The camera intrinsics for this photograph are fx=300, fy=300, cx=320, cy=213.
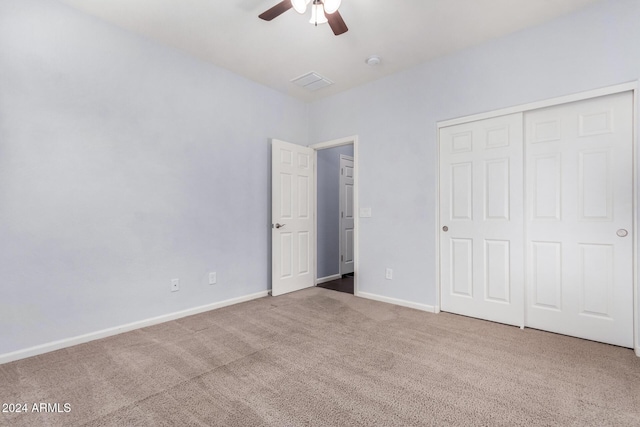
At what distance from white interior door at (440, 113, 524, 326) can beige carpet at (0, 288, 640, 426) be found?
0.99 ft

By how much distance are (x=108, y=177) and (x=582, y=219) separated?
412 centimetres

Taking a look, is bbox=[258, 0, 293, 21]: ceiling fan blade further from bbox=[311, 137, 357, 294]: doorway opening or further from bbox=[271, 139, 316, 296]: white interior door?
bbox=[311, 137, 357, 294]: doorway opening

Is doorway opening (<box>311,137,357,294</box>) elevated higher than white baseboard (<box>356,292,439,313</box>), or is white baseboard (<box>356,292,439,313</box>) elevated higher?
doorway opening (<box>311,137,357,294</box>)

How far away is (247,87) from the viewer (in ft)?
12.5

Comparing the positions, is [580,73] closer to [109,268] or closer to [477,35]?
[477,35]

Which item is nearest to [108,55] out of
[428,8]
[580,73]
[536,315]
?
[428,8]

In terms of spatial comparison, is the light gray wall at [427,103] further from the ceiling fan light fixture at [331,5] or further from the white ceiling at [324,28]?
the ceiling fan light fixture at [331,5]

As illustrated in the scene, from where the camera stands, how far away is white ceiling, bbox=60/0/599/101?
8.05 feet

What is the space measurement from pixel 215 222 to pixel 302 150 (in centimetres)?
165

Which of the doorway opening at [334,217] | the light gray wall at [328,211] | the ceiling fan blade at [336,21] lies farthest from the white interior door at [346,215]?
the ceiling fan blade at [336,21]

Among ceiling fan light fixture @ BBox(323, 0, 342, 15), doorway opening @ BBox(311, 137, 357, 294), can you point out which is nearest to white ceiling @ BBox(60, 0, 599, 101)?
ceiling fan light fixture @ BBox(323, 0, 342, 15)

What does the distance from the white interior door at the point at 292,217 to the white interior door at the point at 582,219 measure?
266cm

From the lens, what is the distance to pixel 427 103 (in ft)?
11.0

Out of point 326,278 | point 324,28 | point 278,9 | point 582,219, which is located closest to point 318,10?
point 278,9
